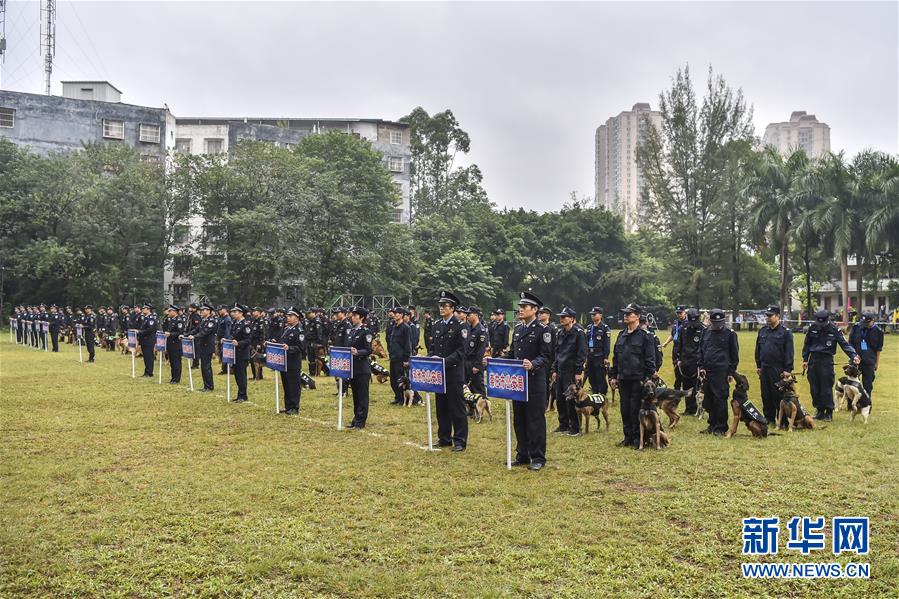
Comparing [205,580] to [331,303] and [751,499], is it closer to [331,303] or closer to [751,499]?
[751,499]

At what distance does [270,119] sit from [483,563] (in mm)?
65714

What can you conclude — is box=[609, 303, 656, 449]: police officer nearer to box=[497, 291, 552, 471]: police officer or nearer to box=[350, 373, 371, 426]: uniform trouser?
box=[497, 291, 552, 471]: police officer

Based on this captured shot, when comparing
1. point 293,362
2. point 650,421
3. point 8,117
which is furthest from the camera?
point 8,117

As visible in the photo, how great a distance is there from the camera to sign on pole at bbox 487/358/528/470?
8.03m

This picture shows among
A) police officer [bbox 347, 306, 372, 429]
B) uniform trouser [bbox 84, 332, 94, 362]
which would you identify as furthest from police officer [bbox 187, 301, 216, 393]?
uniform trouser [bbox 84, 332, 94, 362]

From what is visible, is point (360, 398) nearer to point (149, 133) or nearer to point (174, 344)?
point (174, 344)

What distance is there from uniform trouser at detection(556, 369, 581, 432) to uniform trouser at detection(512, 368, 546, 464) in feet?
7.09

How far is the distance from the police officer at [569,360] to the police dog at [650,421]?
1.05 meters

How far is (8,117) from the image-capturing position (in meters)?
43.7

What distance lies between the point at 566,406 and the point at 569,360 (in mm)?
920

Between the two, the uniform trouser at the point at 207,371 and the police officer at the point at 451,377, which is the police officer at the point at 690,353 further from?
the uniform trouser at the point at 207,371

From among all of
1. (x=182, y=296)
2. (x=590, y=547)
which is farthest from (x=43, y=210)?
→ (x=590, y=547)

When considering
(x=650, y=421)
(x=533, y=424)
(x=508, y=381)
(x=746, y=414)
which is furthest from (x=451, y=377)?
(x=746, y=414)

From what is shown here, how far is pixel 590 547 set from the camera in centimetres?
548
